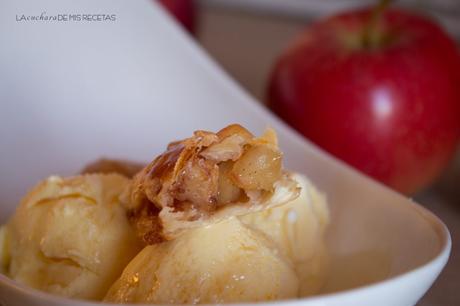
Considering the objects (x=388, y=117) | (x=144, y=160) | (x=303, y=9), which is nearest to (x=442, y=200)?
(x=388, y=117)

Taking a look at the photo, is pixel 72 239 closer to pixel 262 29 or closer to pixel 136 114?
pixel 136 114

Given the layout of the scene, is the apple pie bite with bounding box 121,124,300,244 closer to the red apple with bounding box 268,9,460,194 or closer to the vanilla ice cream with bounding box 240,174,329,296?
the vanilla ice cream with bounding box 240,174,329,296

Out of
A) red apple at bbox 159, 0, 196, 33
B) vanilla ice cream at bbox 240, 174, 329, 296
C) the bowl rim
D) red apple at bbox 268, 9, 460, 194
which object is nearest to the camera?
the bowl rim

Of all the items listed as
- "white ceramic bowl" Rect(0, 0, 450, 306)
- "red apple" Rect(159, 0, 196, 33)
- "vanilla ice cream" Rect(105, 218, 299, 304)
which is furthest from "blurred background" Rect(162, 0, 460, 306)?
"vanilla ice cream" Rect(105, 218, 299, 304)

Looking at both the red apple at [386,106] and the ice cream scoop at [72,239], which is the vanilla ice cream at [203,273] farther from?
the red apple at [386,106]

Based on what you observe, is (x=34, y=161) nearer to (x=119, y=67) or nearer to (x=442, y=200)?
(x=119, y=67)

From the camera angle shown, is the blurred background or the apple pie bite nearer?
the apple pie bite

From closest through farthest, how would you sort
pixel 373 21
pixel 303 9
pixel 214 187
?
pixel 214 187, pixel 373 21, pixel 303 9
